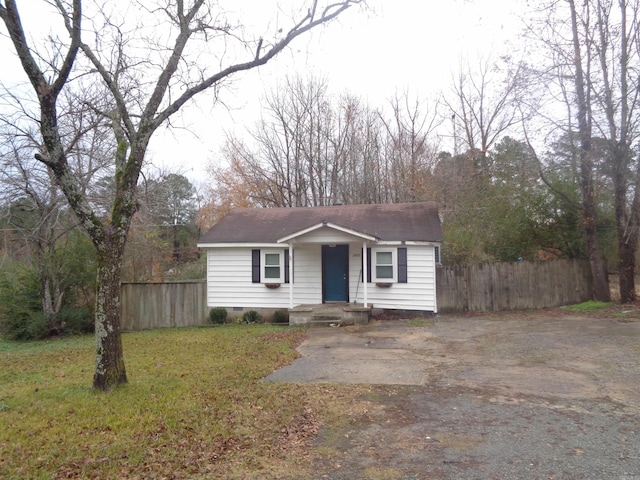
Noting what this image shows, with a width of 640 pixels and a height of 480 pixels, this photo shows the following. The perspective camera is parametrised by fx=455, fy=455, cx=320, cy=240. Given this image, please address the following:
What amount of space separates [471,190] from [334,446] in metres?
21.0

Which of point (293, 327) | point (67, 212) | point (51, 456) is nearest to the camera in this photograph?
point (51, 456)

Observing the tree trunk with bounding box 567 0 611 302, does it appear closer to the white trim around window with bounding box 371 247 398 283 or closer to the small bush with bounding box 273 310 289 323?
the white trim around window with bounding box 371 247 398 283

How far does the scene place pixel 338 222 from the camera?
54.5 feet

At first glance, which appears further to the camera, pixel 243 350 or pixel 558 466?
pixel 243 350

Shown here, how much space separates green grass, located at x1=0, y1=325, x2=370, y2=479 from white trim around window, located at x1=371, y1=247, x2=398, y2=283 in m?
6.80

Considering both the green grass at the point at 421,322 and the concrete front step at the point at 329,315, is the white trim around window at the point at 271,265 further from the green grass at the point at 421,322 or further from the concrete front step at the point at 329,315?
the green grass at the point at 421,322

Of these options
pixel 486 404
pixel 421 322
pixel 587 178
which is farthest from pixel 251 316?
pixel 587 178

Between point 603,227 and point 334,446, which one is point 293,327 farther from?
point 603,227

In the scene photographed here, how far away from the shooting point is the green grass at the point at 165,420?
4.06 metres

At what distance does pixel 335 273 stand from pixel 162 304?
249 inches

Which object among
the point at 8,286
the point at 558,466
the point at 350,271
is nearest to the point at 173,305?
the point at 8,286

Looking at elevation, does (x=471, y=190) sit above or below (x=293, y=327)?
above

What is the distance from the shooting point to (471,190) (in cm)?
2350

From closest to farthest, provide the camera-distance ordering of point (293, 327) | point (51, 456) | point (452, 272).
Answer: point (51, 456)
point (293, 327)
point (452, 272)
